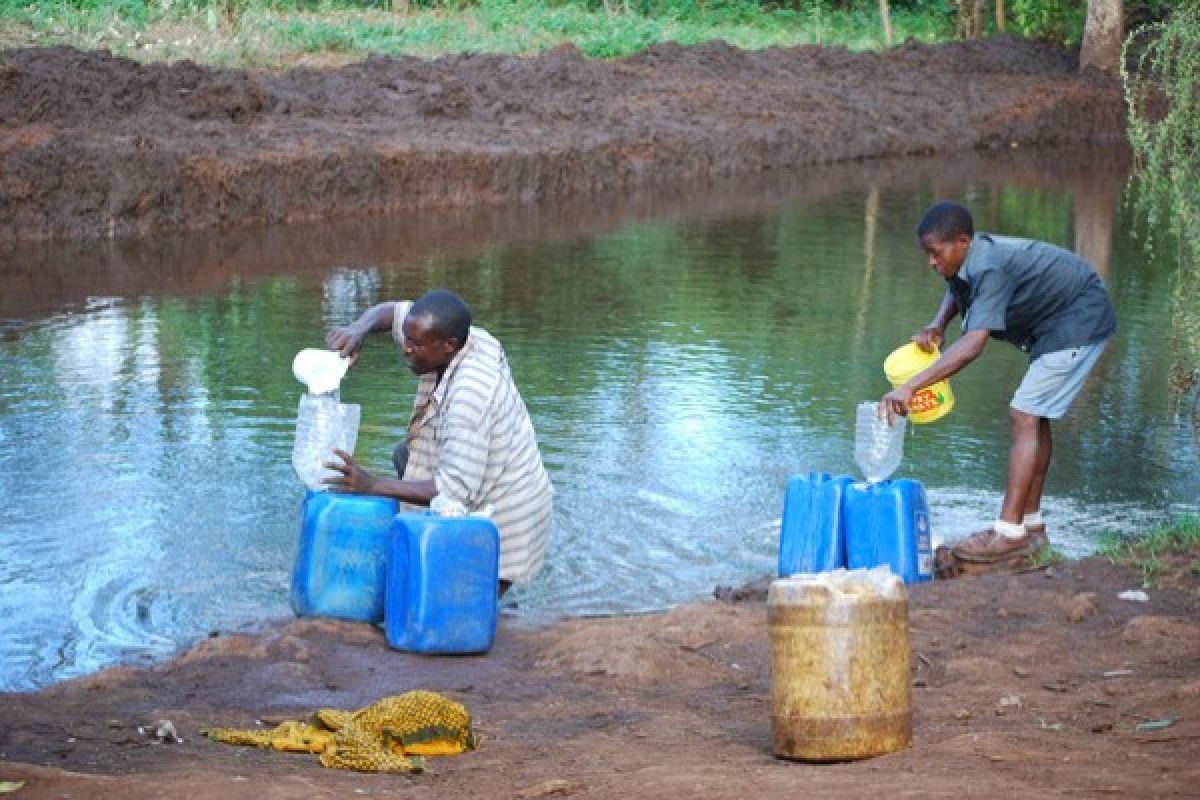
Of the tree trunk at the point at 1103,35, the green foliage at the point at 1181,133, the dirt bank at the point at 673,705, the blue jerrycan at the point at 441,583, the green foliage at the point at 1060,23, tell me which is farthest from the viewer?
the green foliage at the point at 1060,23

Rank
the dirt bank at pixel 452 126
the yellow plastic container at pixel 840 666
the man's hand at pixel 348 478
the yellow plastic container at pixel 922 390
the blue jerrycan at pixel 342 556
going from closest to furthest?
the yellow plastic container at pixel 840 666 → the man's hand at pixel 348 478 → the blue jerrycan at pixel 342 556 → the yellow plastic container at pixel 922 390 → the dirt bank at pixel 452 126

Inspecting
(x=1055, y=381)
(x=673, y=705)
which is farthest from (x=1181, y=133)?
(x=673, y=705)

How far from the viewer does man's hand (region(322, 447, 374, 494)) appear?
6.93 metres

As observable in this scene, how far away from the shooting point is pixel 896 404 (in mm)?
7613

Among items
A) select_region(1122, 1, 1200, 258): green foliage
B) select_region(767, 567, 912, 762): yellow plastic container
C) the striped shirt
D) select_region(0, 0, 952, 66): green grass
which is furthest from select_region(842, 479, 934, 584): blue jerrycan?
select_region(0, 0, 952, 66): green grass

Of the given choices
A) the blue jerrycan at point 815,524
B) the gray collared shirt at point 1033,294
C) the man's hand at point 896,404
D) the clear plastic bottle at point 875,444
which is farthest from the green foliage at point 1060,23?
the blue jerrycan at point 815,524

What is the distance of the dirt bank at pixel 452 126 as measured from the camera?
18.8 meters

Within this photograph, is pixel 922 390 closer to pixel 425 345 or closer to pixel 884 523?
pixel 884 523

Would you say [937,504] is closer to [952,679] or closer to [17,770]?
[952,679]

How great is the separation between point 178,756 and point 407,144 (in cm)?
1671

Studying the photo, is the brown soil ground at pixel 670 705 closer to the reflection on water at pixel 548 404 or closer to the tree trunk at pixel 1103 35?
the reflection on water at pixel 548 404

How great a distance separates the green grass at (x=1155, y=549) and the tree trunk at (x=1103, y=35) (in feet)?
96.1

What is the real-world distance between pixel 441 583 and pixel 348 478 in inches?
22.1

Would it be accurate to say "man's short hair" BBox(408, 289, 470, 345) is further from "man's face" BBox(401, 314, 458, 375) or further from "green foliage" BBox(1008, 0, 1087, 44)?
"green foliage" BBox(1008, 0, 1087, 44)
